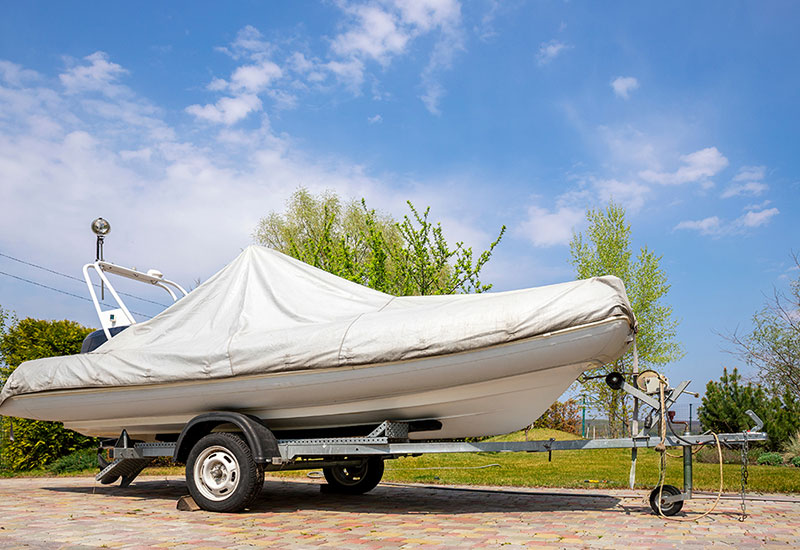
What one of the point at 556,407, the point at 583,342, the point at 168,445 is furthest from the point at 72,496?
the point at 556,407

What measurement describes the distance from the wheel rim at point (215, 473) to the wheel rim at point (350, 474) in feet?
6.85

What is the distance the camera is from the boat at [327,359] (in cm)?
614

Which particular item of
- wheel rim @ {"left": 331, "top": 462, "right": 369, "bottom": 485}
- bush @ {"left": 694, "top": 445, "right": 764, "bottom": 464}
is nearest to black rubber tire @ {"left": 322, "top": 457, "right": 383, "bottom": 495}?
wheel rim @ {"left": 331, "top": 462, "right": 369, "bottom": 485}

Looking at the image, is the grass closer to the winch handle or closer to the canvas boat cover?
the winch handle

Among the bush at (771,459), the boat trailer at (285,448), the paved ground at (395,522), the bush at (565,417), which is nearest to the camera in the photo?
the paved ground at (395,522)

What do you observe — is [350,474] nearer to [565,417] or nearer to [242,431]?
[242,431]

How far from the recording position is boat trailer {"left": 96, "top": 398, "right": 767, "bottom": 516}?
6570 millimetres

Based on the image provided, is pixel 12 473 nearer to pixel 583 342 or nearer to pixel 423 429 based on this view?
pixel 423 429

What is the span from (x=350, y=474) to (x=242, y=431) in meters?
2.20

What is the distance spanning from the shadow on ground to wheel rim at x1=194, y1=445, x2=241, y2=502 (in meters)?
0.40

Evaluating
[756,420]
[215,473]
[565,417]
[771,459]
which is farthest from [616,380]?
[565,417]

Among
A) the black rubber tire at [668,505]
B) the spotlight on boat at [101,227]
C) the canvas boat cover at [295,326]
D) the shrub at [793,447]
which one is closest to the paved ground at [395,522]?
the black rubber tire at [668,505]

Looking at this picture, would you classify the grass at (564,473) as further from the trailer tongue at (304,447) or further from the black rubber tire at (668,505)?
the trailer tongue at (304,447)

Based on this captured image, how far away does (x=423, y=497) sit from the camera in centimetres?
869
